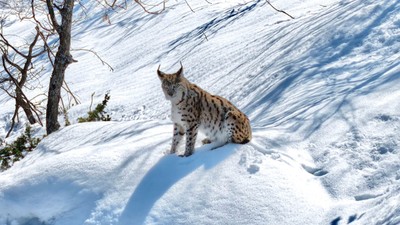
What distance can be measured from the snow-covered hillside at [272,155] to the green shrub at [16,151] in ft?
2.15

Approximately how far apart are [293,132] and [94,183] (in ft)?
7.37

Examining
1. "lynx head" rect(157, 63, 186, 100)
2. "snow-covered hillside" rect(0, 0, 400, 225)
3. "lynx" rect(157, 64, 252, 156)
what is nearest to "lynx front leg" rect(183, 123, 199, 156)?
"lynx" rect(157, 64, 252, 156)

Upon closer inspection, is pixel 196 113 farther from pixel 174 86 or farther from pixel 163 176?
pixel 163 176

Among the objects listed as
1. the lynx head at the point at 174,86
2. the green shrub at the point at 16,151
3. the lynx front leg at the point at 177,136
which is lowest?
the green shrub at the point at 16,151

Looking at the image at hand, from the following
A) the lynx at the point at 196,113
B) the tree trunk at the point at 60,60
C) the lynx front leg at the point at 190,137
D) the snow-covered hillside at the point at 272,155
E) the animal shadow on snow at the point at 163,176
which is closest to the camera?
the snow-covered hillside at the point at 272,155

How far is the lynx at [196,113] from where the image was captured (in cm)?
586

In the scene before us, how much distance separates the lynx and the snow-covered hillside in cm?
20

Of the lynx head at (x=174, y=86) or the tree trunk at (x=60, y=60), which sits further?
the tree trunk at (x=60, y=60)

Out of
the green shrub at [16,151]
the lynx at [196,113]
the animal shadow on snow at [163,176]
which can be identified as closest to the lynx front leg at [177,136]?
the lynx at [196,113]

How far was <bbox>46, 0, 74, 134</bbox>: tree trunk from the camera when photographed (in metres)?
8.73

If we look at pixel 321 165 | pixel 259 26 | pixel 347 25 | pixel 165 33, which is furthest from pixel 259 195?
pixel 165 33

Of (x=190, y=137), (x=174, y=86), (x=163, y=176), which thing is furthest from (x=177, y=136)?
(x=163, y=176)

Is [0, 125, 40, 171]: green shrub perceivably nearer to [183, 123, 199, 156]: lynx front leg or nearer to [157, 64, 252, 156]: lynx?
[157, 64, 252, 156]: lynx

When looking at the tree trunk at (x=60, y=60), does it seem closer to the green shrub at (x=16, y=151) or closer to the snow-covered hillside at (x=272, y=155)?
the green shrub at (x=16, y=151)
